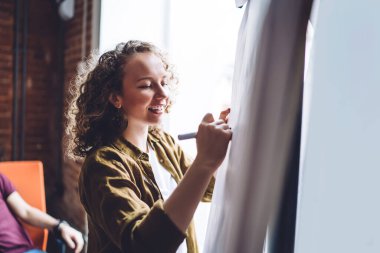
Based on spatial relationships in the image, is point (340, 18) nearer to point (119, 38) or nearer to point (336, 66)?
point (336, 66)

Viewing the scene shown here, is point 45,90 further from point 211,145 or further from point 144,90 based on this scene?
point 211,145

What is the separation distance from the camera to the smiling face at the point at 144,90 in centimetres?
99

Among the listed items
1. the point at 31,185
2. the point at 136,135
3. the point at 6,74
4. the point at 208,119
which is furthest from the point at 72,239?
the point at 6,74

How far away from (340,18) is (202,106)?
127cm

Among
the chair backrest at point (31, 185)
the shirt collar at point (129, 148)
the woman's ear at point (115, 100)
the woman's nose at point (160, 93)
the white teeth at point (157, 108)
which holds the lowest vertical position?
the chair backrest at point (31, 185)

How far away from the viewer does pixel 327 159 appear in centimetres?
59

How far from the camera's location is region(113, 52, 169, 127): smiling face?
993 millimetres

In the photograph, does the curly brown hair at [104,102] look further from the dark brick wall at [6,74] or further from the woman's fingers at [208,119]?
the dark brick wall at [6,74]

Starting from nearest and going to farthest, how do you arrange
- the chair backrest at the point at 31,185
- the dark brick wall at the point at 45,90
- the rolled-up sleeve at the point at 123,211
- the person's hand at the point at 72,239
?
the rolled-up sleeve at the point at 123,211 < the person's hand at the point at 72,239 < the chair backrest at the point at 31,185 < the dark brick wall at the point at 45,90

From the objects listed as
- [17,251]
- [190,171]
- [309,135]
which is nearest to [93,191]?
[190,171]

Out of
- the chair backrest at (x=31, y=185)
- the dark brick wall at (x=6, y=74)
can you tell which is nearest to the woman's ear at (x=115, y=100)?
the chair backrest at (x=31, y=185)

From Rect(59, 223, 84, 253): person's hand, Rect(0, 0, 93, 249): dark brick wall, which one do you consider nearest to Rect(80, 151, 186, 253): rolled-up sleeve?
Rect(59, 223, 84, 253): person's hand

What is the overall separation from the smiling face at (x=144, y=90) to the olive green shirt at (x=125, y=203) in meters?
0.09

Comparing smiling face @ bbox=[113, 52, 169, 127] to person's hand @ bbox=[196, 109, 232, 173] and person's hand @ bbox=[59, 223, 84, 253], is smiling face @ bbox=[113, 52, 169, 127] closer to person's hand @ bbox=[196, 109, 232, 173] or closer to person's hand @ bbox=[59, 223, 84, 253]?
person's hand @ bbox=[196, 109, 232, 173]
